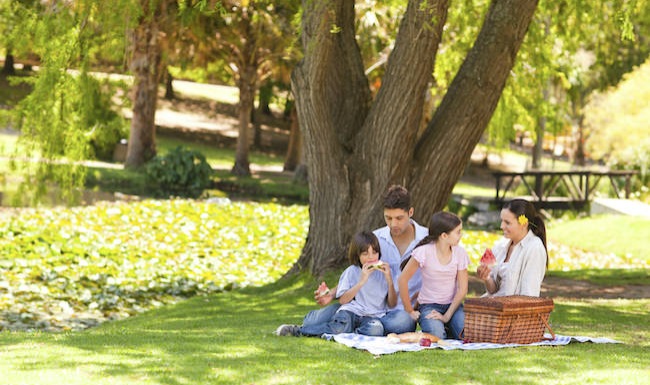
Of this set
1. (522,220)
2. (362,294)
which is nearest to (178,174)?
(362,294)

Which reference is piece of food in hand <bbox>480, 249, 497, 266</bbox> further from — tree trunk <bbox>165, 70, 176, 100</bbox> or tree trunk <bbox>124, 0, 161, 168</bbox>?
tree trunk <bbox>165, 70, 176, 100</bbox>

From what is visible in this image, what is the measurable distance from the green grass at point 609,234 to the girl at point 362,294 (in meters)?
14.8

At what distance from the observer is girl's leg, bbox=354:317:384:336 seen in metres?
8.73

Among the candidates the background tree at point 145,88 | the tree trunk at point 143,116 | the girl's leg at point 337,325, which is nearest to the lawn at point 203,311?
the girl's leg at point 337,325

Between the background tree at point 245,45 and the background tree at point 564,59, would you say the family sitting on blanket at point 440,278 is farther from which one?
the background tree at point 245,45

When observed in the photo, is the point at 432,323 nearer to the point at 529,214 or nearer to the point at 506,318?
Answer: the point at 506,318

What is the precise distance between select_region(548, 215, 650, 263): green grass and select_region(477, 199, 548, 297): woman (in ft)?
47.3

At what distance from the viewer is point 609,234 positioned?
25.6 metres

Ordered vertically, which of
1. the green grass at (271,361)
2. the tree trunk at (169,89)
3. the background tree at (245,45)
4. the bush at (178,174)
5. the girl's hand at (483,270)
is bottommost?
the bush at (178,174)

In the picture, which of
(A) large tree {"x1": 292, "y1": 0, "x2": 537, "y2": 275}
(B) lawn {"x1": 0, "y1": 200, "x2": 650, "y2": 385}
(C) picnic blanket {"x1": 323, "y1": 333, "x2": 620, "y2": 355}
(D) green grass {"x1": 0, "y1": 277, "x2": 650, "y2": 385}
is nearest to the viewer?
(D) green grass {"x1": 0, "y1": 277, "x2": 650, "y2": 385}

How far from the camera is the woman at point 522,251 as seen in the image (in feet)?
28.8

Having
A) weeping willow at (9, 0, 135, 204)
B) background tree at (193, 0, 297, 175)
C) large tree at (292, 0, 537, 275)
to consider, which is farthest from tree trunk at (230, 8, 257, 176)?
large tree at (292, 0, 537, 275)

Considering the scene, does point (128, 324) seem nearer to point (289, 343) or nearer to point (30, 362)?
point (289, 343)

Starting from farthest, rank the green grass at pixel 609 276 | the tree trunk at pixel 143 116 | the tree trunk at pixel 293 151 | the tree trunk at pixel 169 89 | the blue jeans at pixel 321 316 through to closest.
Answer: the tree trunk at pixel 169 89
the tree trunk at pixel 293 151
the tree trunk at pixel 143 116
the green grass at pixel 609 276
the blue jeans at pixel 321 316
